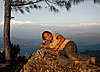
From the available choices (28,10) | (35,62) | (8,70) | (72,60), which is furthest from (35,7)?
(72,60)

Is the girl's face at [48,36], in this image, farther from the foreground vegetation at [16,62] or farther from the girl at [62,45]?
the foreground vegetation at [16,62]

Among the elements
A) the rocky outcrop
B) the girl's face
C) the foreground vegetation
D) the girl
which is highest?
the girl's face

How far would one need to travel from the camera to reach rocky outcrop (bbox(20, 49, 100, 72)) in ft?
15.1

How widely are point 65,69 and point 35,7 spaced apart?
5.31 metres

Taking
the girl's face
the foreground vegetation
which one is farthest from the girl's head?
the foreground vegetation

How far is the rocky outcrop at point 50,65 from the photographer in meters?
4.60

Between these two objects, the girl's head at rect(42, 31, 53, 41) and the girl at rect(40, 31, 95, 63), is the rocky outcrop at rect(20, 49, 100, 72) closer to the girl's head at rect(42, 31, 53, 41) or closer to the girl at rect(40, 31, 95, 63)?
the girl at rect(40, 31, 95, 63)

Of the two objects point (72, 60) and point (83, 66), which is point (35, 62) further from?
point (83, 66)

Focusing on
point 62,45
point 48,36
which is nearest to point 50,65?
point 62,45

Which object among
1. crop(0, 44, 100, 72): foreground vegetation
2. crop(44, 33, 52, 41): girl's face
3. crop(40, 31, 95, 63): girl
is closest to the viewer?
crop(40, 31, 95, 63): girl

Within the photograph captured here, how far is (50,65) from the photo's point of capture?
5.08 metres

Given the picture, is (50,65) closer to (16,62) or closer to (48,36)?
(48,36)

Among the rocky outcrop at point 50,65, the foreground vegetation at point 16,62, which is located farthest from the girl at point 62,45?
the foreground vegetation at point 16,62

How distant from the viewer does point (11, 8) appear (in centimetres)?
940
